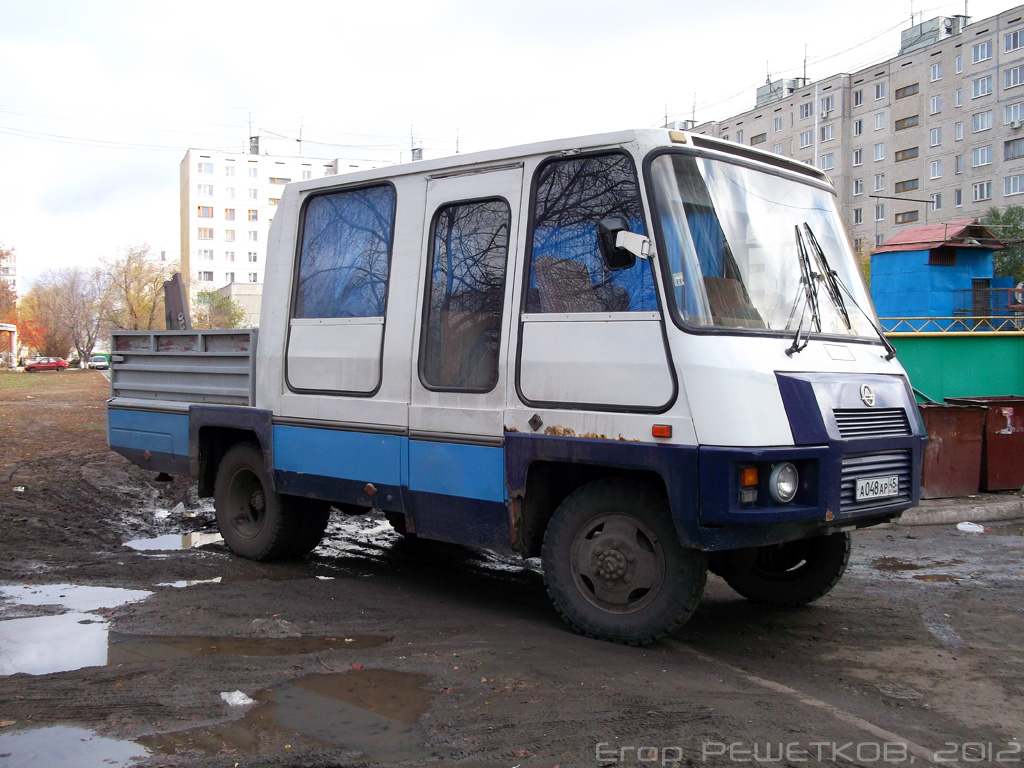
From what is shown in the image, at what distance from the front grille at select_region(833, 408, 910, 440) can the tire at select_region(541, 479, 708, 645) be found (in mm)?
981

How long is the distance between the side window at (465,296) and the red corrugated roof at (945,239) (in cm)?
3672

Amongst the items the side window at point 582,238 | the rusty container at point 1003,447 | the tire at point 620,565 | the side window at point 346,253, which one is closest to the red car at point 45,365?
the side window at point 346,253

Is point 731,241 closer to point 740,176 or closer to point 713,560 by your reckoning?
point 740,176

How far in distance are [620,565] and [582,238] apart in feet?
5.89

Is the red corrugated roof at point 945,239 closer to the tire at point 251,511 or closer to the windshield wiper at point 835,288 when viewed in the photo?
the windshield wiper at point 835,288

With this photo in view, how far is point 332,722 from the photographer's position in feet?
13.0

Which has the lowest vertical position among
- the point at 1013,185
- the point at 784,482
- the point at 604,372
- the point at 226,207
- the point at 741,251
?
the point at 784,482

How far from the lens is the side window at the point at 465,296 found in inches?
219

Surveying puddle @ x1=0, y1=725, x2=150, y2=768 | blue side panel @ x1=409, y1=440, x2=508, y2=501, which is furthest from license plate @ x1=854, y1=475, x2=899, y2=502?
puddle @ x1=0, y1=725, x2=150, y2=768

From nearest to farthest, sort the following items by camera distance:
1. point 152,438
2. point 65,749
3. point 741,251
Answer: point 65,749 < point 741,251 < point 152,438

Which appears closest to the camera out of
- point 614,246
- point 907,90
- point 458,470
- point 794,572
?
point 614,246

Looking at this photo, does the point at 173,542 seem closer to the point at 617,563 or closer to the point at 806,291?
the point at 617,563

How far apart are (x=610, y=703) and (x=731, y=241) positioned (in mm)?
2456

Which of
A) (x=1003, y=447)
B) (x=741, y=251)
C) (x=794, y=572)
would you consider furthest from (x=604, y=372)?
(x=1003, y=447)
